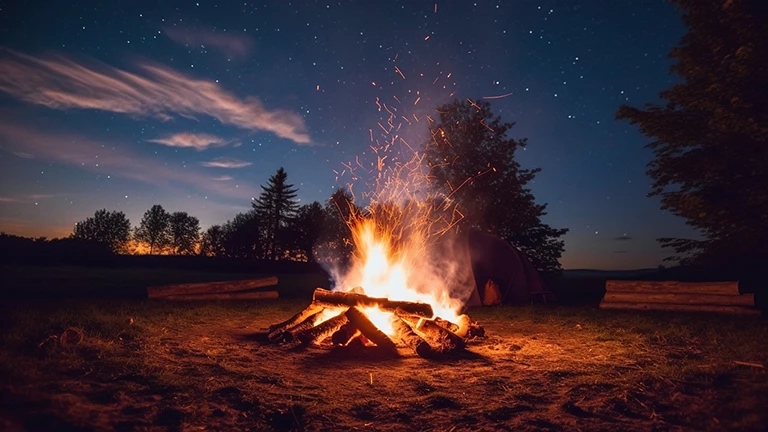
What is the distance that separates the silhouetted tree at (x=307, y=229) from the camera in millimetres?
61219

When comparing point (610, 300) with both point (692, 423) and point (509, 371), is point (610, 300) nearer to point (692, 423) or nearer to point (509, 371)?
point (509, 371)

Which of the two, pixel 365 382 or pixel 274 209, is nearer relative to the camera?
pixel 365 382

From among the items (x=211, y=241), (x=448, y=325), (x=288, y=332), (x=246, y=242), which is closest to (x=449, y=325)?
(x=448, y=325)

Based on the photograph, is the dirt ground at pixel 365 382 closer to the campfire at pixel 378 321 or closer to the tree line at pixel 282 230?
the campfire at pixel 378 321

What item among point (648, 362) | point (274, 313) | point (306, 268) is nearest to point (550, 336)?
point (648, 362)

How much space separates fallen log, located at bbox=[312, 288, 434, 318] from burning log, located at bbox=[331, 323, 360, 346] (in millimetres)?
925

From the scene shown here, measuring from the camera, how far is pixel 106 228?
10269 centimetres

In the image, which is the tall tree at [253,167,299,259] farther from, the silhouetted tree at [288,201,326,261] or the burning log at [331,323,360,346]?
the burning log at [331,323,360,346]

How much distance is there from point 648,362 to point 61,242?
182ft

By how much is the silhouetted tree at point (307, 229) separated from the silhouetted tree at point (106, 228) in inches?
2389

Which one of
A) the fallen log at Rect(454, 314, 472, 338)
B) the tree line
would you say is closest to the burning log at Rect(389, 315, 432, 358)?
the fallen log at Rect(454, 314, 472, 338)

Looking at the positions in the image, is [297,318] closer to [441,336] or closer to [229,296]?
[441,336]

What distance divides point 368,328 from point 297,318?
6.29 ft

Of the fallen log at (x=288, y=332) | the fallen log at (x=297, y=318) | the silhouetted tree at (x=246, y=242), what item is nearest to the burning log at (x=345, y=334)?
the fallen log at (x=288, y=332)
